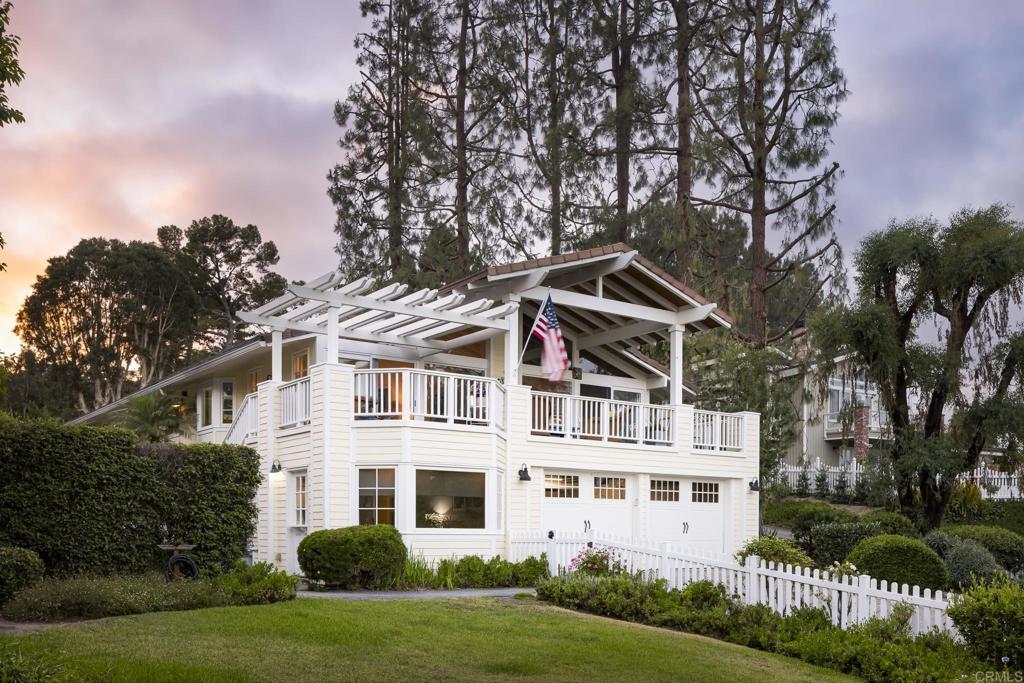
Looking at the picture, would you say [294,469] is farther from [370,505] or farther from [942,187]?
[942,187]

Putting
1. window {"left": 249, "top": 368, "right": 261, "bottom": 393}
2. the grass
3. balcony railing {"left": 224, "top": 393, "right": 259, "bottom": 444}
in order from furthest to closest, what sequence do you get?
window {"left": 249, "top": 368, "right": 261, "bottom": 393} < balcony railing {"left": 224, "top": 393, "right": 259, "bottom": 444} < the grass

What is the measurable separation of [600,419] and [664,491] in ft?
7.86

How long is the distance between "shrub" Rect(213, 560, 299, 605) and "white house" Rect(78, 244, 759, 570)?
12.6ft

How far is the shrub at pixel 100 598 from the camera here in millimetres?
12188

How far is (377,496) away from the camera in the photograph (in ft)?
61.6

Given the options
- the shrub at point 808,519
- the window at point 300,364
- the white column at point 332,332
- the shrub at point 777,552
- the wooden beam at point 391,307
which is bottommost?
the shrub at point 808,519

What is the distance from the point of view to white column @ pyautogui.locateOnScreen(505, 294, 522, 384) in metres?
20.6

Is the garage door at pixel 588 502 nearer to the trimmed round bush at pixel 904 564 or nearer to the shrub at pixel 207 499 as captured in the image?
the trimmed round bush at pixel 904 564

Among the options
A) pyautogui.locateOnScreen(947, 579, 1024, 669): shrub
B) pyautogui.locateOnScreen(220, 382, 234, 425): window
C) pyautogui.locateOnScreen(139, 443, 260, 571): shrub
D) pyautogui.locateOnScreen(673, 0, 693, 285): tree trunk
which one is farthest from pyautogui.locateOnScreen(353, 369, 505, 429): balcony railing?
pyautogui.locateOnScreen(673, 0, 693, 285): tree trunk

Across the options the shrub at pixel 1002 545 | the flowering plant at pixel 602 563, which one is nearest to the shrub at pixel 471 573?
the flowering plant at pixel 602 563

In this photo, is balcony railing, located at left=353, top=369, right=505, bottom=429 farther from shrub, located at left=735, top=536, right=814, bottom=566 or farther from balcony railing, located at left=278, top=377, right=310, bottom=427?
shrub, located at left=735, top=536, right=814, bottom=566

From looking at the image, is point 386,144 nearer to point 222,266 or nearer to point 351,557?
point 222,266

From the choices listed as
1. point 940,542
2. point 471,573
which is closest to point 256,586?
point 471,573

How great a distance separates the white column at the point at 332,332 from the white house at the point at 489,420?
39mm
